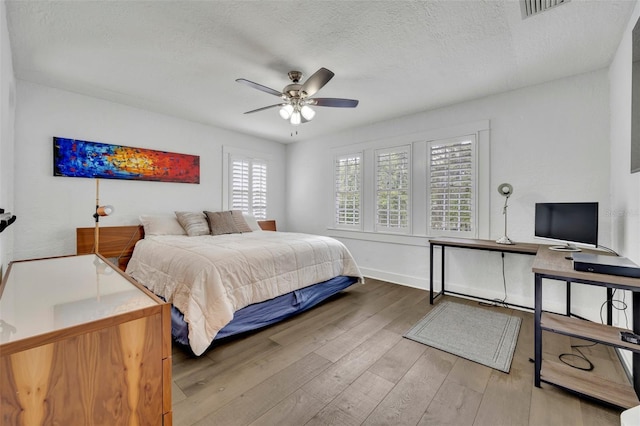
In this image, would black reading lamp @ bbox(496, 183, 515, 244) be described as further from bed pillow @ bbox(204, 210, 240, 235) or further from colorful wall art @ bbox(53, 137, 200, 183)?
colorful wall art @ bbox(53, 137, 200, 183)

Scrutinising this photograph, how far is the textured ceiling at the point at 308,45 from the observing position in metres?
1.89

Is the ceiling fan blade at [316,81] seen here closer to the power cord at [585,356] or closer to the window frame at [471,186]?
the window frame at [471,186]

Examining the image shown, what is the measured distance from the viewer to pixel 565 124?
9.36 ft

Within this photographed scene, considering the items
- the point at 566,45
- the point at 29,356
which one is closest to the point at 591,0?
the point at 566,45

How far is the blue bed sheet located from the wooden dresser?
124 cm

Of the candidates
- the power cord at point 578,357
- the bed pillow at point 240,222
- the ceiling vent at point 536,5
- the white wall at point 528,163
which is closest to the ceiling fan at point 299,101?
the ceiling vent at point 536,5

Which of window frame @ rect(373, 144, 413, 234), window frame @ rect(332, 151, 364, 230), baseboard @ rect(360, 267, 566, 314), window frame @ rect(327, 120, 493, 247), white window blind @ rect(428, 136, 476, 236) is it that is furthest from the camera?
window frame @ rect(332, 151, 364, 230)

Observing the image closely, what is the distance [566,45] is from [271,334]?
3.58 m

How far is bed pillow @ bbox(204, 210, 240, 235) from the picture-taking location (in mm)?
3844

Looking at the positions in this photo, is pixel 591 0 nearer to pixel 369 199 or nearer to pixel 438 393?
pixel 438 393

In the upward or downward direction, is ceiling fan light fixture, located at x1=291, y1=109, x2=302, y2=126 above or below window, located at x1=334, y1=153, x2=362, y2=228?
above

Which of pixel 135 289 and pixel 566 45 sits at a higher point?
pixel 566 45

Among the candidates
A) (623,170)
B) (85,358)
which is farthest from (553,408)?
(85,358)

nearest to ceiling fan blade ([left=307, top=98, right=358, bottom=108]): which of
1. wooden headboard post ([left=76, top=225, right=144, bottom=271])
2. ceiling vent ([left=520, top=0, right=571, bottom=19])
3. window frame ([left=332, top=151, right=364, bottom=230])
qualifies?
ceiling vent ([left=520, top=0, right=571, bottom=19])
